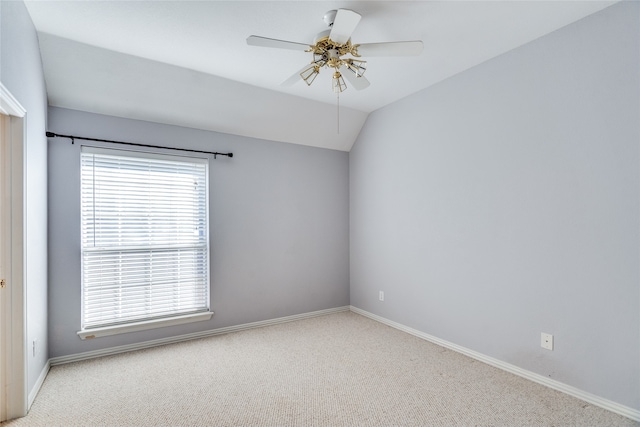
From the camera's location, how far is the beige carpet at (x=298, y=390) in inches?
81.9

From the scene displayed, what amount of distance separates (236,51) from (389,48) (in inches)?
50.6

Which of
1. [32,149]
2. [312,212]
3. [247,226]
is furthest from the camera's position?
[312,212]

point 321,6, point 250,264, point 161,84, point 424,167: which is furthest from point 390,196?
point 161,84

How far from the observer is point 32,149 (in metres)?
2.35

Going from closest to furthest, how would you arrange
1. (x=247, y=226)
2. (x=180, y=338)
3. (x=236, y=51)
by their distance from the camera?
1. (x=236, y=51)
2. (x=180, y=338)
3. (x=247, y=226)

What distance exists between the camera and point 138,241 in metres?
3.26

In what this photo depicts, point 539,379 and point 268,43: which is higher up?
point 268,43

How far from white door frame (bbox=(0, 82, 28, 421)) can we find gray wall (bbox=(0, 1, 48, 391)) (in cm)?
7

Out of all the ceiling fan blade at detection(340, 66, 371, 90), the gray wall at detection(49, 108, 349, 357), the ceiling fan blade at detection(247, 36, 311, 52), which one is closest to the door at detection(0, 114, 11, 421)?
the gray wall at detection(49, 108, 349, 357)

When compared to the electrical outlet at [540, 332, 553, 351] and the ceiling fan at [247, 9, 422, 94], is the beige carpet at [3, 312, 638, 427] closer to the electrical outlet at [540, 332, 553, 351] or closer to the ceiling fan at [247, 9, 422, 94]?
the electrical outlet at [540, 332, 553, 351]

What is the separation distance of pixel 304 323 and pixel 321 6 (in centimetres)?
326

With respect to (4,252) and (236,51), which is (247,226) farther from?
(4,252)

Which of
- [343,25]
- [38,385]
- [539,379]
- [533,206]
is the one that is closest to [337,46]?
[343,25]

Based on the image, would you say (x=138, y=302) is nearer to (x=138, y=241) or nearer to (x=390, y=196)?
(x=138, y=241)
